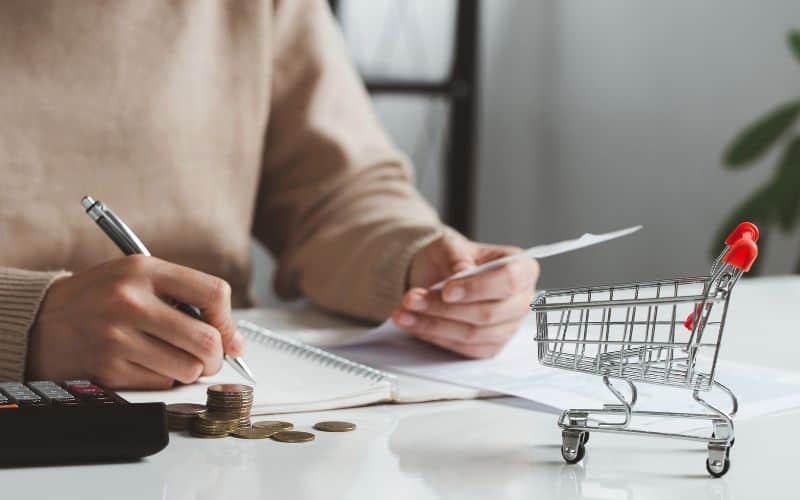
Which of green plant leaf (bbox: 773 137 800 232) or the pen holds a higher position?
the pen

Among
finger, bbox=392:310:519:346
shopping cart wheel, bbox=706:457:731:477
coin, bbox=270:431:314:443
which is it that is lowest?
finger, bbox=392:310:519:346

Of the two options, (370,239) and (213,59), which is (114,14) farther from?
(370,239)

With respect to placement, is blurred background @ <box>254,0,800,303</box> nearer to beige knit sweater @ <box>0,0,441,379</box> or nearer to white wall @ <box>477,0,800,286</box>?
white wall @ <box>477,0,800,286</box>

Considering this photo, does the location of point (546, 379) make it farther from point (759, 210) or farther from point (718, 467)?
point (759, 210)

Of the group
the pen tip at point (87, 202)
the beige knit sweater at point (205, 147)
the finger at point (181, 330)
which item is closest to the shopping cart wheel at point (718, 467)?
the finger at point (181, 330)

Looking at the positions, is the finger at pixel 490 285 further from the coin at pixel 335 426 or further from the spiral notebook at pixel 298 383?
the coin at pixel 335 426

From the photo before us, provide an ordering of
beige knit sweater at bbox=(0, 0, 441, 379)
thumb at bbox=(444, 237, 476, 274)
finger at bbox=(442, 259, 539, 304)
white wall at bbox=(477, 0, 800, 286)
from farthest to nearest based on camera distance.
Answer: white wall at bbox=(477, 0, 800, 286)
beige knit sweater at bbox=(0, 0, 441, 379)
thumb at bbox=(444, 237, 476, 274)
finger at bbox=(442, 259, 539, 304)

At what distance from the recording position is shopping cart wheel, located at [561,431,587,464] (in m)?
0.60

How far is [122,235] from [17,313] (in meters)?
0.11

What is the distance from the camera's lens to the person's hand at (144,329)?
747 millimetres

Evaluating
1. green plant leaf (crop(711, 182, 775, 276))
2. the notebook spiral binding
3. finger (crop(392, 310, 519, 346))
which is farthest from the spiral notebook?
green plant leaf (crop(711, 182, 775, 276))

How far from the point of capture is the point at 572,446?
604 mm

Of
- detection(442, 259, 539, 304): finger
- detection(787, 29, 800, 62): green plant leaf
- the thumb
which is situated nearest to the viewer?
detection(442, 259, 539, 304): finger

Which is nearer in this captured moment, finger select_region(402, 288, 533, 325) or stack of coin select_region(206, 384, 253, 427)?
stack of coin select_region(206, 384, 253, 427)
